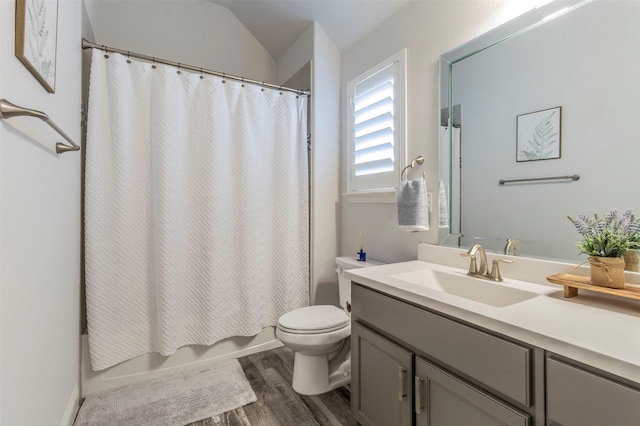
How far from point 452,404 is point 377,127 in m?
1.52

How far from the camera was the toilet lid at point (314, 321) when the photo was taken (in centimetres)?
157

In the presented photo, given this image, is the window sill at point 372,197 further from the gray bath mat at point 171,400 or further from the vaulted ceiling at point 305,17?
the gray bath mat at point 171,400

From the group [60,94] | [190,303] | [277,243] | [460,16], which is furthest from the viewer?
[277,243]

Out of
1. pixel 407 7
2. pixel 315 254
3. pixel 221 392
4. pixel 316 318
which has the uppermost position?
pixel 407 7

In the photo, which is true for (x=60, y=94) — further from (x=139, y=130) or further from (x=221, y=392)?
(x=221, y=392)

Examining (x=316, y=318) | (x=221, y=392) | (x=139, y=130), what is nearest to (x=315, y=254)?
(x=316, y=318)

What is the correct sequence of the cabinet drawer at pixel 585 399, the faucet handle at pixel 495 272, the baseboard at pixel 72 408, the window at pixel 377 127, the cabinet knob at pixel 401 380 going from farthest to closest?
the window at pixel 377 127, the baseboard at pixel 72 408, the faucet handle at pixel 495 272, the cabinet knob at pixel 401 380, the cabinet drawer at pixel 585 399

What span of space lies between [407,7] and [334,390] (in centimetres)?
223

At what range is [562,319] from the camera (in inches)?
30.5

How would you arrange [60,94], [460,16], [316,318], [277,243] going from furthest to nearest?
[277,243] < [316,318] < [460,16] < [60,94]

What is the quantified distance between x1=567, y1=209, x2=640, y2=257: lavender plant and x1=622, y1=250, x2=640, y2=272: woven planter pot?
55mm

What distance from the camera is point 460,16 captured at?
1.46m

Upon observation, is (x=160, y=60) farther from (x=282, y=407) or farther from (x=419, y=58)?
(x=282, y=407)

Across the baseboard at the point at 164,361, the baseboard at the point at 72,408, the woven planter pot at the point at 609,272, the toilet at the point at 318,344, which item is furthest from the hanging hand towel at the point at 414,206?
the baseboard at the point at 72,408
